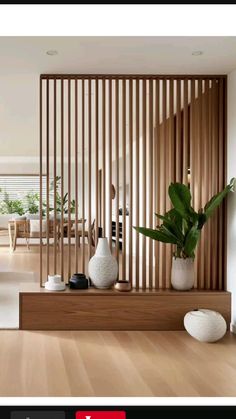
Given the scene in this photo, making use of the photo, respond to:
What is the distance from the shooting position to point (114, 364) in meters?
2.86

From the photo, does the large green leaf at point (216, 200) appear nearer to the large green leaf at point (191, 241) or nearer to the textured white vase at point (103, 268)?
the large green leaf at point (191, 241)

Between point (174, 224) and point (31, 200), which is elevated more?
point (31, 200)

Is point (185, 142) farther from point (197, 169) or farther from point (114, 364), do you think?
point (114, 364)

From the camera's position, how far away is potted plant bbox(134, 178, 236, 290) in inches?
146

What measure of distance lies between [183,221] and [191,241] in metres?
0.22
